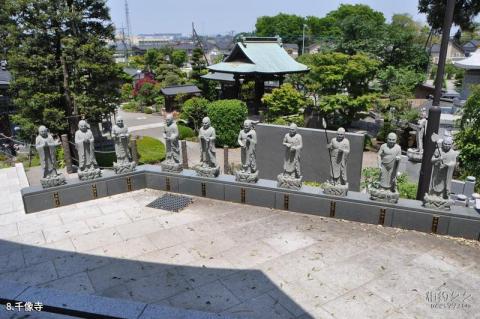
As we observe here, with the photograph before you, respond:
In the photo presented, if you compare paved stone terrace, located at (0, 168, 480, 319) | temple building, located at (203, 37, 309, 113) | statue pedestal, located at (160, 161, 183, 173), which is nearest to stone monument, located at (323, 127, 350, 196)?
paved stone terrace, located at (0, 168, 480, 319)

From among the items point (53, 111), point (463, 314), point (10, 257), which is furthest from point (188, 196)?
point (53, 111)

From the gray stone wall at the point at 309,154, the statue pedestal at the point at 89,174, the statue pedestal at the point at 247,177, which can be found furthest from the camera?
the gray stone wall at the point at 309,154

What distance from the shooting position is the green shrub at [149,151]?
23.3m

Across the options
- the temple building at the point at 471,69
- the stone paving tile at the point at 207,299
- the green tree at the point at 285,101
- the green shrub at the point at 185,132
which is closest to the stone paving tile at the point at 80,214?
the stone paving tile at the point at 207,299

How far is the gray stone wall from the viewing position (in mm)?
14672

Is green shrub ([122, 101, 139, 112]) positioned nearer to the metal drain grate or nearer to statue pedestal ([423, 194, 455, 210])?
the metal drain grate

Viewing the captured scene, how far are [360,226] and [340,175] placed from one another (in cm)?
159

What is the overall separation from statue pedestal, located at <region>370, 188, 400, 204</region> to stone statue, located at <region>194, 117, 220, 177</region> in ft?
17.3

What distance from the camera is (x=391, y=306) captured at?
7.33m

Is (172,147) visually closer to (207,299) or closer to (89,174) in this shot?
(89,174)

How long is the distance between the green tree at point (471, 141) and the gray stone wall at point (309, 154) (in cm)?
486

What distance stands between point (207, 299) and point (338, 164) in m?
5.61

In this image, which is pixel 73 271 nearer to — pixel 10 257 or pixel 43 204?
pixel 10 257

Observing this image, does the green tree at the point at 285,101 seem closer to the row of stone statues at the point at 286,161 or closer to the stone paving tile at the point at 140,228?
the row of stone statues at the point at 286,161
